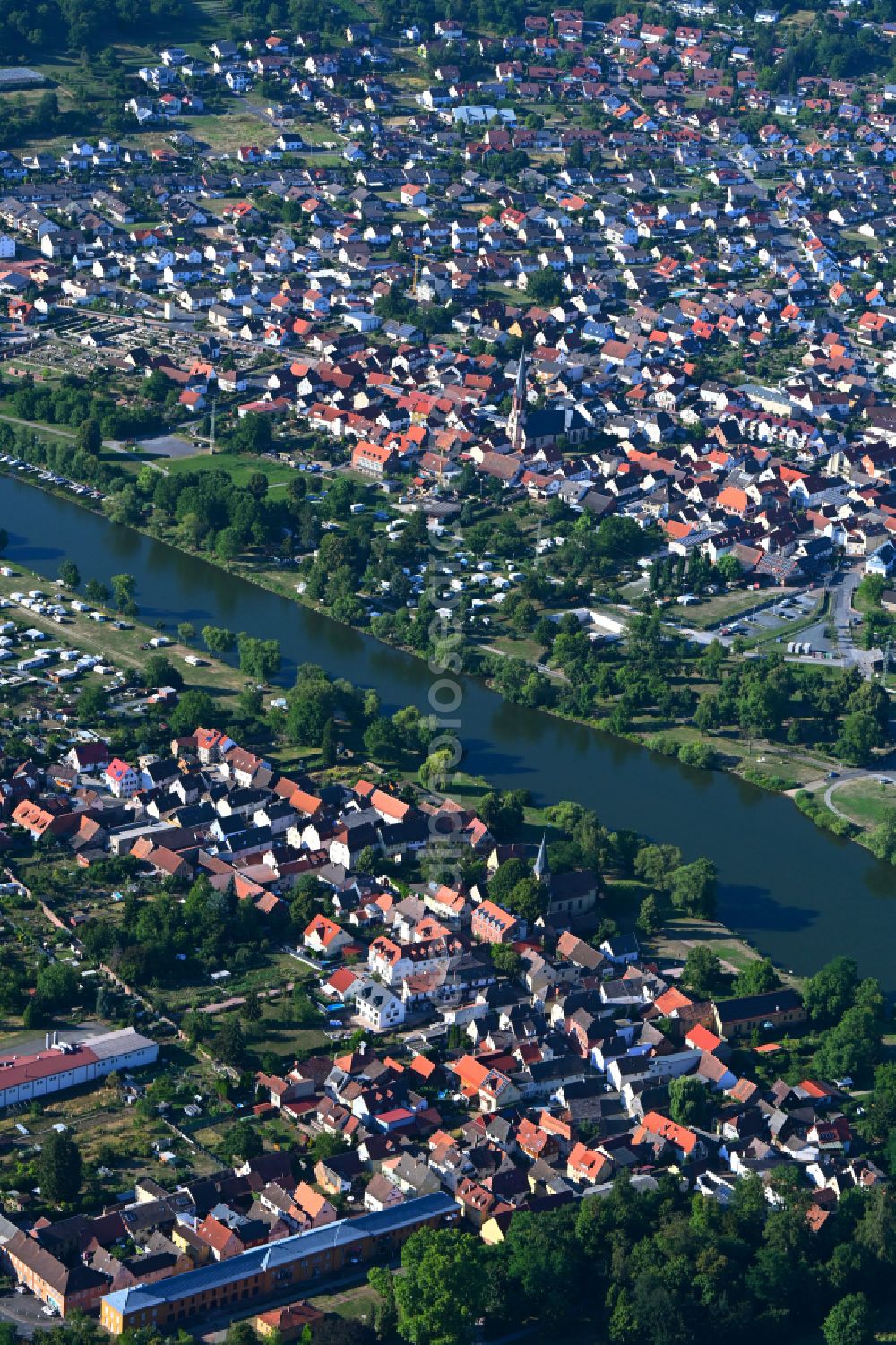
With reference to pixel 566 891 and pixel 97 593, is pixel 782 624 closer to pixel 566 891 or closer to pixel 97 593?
pixel 566 891

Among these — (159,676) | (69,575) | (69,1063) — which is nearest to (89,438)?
(69,575)

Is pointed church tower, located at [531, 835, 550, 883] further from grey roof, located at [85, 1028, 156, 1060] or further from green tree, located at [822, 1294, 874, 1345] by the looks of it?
green tree, located at [822, 1294, 874, 1345]

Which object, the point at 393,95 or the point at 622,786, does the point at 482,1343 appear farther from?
the point at 393,95

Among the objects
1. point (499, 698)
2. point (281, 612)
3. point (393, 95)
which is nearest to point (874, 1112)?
point (499, 698)

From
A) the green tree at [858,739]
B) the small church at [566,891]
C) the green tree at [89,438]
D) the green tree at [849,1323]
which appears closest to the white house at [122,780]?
the small church at [566,891]

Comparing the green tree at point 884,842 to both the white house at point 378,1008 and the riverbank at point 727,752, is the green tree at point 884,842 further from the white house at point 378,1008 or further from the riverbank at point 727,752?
the white house at point 378,1008
